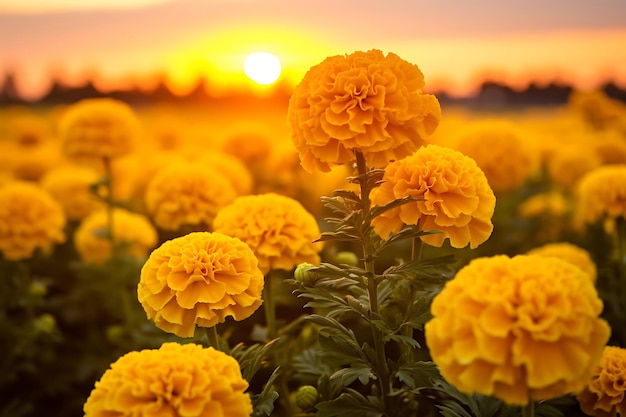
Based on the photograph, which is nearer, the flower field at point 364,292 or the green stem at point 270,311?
the flower field at point 364,292

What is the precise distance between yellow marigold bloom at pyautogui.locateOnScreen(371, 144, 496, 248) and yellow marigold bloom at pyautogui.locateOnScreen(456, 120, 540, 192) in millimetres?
2668

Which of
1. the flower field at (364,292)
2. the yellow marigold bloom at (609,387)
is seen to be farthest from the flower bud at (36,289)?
the yellow marigold bloom at (609,387)

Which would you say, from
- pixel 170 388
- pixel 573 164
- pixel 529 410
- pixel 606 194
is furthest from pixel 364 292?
pixel 573 164

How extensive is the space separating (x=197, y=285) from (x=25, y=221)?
96.9 inches

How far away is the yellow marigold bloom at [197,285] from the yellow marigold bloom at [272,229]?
0.43 m

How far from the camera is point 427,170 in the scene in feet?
7.22

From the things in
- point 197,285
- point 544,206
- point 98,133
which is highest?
point 98,133

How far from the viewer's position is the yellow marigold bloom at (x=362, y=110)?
2.00 meters

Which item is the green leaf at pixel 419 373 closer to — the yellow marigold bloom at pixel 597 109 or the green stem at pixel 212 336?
the green stem at pixel 212 336

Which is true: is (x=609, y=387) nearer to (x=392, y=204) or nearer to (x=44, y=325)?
(x=392, y=204)

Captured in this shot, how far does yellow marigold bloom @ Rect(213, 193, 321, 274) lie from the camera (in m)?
2.69

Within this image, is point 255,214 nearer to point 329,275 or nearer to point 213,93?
point 329,275

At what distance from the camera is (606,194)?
3.68 m

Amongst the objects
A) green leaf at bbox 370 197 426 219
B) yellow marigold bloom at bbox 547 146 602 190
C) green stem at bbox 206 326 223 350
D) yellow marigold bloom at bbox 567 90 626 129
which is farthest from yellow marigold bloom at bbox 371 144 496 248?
yellow marigold bloom at bbox 567 90 626 129
